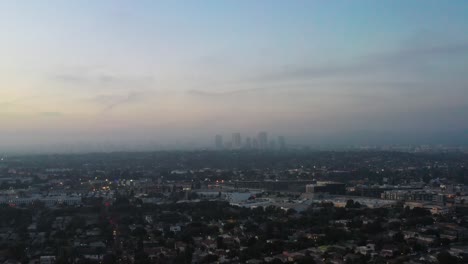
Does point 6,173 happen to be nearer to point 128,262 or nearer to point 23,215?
point 23,215

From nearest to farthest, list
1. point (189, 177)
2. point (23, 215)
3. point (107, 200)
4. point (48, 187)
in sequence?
point (23, 215) → point (107, 200) → point (48, 187) → point (189, 177)

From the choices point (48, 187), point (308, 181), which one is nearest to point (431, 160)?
point (308, 181)

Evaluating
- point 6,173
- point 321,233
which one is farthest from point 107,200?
point 6,173

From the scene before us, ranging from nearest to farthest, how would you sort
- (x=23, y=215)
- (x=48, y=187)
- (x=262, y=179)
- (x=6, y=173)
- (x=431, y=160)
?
(x=23, y=215), (x=48, y=187), (x=262, y=179), (x=6, y=173), (x=431, y=160)

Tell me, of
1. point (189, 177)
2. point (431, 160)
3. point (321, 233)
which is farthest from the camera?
point (431, 160)

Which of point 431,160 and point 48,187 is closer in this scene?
point 48,187

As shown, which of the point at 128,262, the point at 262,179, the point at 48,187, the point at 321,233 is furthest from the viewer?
the point at 262,179

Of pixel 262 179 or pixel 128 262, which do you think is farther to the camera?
pixel 262 179

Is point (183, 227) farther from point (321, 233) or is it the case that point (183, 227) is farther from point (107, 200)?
point (107, 200)
